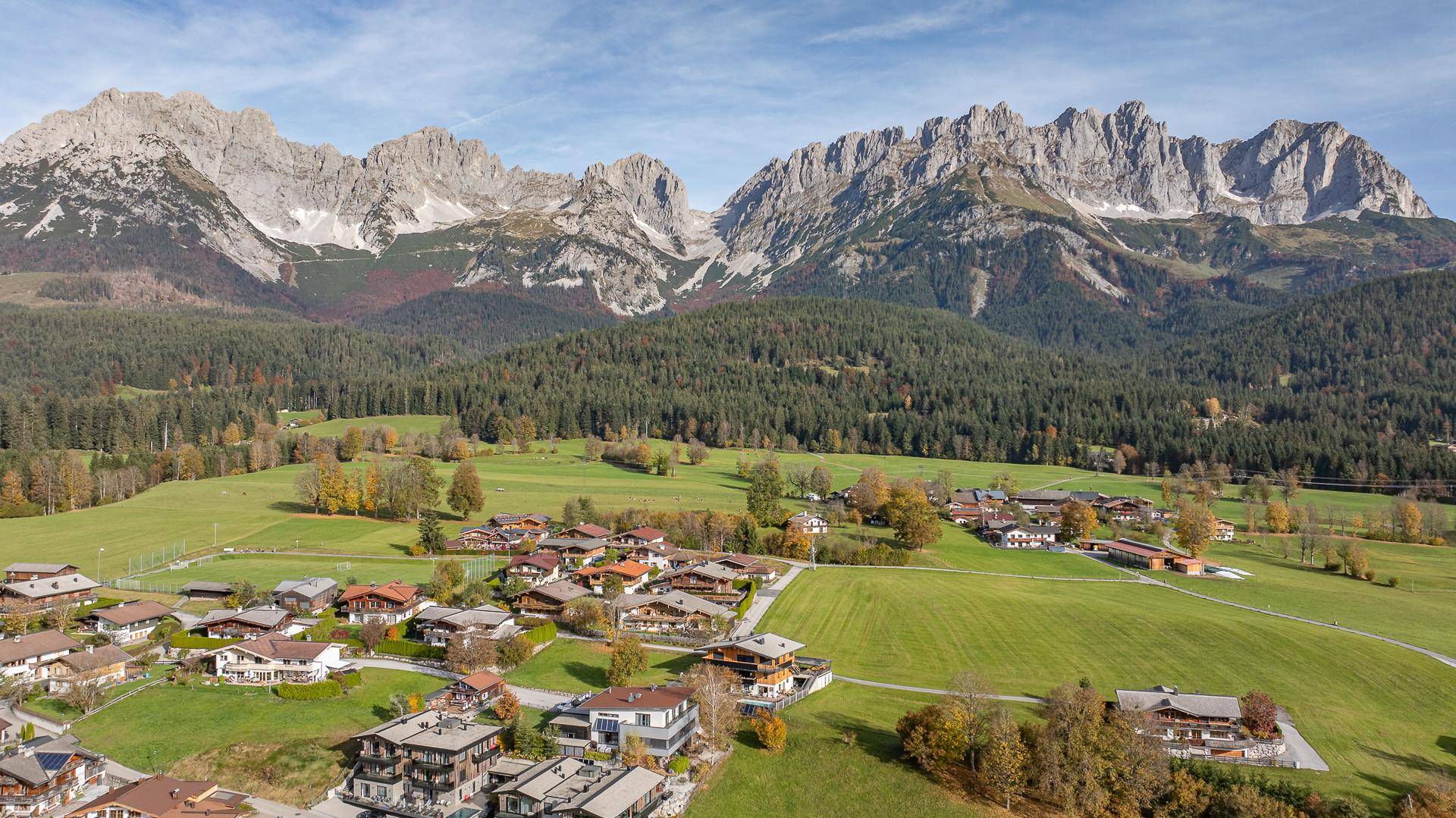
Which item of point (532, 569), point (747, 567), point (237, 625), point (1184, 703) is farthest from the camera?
point (747, 567)

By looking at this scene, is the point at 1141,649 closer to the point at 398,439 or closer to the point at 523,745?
the point at 523,745

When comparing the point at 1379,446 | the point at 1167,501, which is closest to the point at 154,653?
the point at 1167,501

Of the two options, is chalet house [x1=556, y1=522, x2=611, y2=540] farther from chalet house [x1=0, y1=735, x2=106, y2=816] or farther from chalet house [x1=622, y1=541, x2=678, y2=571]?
chalet house [x1=0, y1=735, x2=106, y2=816]

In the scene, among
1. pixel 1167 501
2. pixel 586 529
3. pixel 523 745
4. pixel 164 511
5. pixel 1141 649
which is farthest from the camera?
pixel 1167 501

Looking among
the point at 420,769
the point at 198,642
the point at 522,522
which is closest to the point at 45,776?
the point at 420,769

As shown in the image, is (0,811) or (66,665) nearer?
(0,811)

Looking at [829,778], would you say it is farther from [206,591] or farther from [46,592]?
[46,592]

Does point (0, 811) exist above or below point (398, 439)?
below
